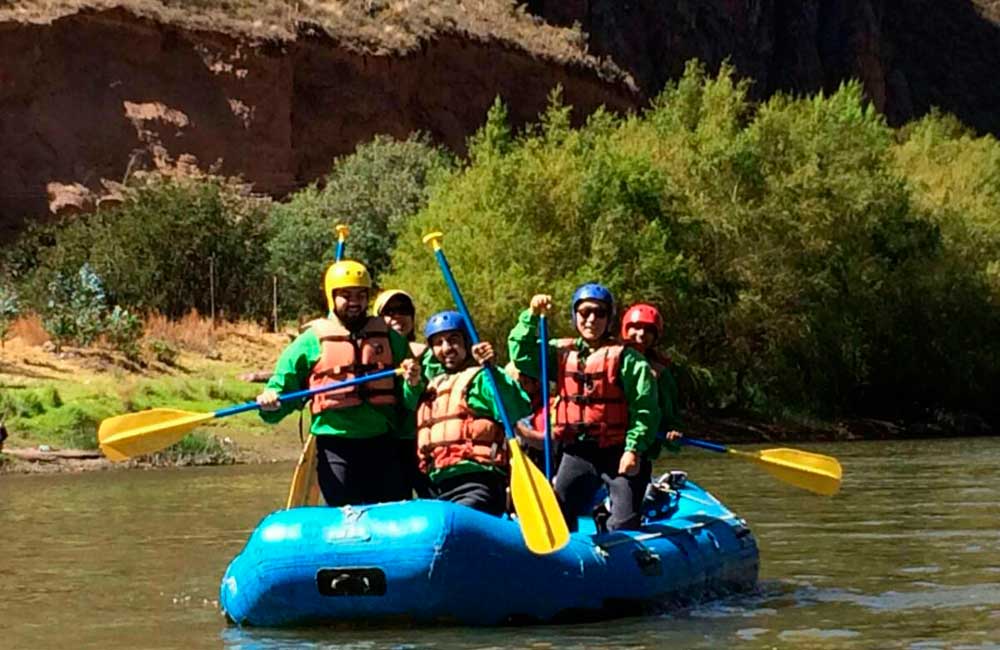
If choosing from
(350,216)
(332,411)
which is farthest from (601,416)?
(350,216)

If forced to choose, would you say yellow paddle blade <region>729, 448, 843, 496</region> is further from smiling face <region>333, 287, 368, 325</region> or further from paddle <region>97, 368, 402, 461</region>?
paddle <region>97, 368, 402, 461</region>

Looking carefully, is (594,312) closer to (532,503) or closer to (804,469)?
(532,503)

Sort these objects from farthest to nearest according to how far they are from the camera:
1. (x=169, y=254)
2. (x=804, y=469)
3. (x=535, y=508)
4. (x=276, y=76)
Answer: (x=276, y=76), (x=169, y=254), (x=804, y=469), (x=535, y=508)

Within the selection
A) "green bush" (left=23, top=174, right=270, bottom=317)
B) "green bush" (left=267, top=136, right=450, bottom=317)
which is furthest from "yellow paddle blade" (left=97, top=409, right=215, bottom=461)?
"green bush" (left=267, top=136, right=450, bottom=317)

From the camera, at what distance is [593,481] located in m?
10.1

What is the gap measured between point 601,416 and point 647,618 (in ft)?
3.60

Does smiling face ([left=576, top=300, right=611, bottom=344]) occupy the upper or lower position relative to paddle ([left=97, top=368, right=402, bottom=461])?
upper

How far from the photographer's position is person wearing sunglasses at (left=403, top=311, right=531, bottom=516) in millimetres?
9539

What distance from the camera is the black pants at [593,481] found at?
10.1 m

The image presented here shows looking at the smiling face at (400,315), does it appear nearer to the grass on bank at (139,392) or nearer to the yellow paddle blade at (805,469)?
the yellow paddle blade at (805,469)

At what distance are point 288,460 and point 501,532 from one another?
15283 mm

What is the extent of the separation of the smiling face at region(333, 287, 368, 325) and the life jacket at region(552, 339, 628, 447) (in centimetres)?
112

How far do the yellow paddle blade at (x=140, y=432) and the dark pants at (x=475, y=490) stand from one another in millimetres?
1456

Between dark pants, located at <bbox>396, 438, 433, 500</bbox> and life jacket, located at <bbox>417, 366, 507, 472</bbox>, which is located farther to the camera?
dark pants, located at <bbox>396, 438, 433, 500</bbox>
